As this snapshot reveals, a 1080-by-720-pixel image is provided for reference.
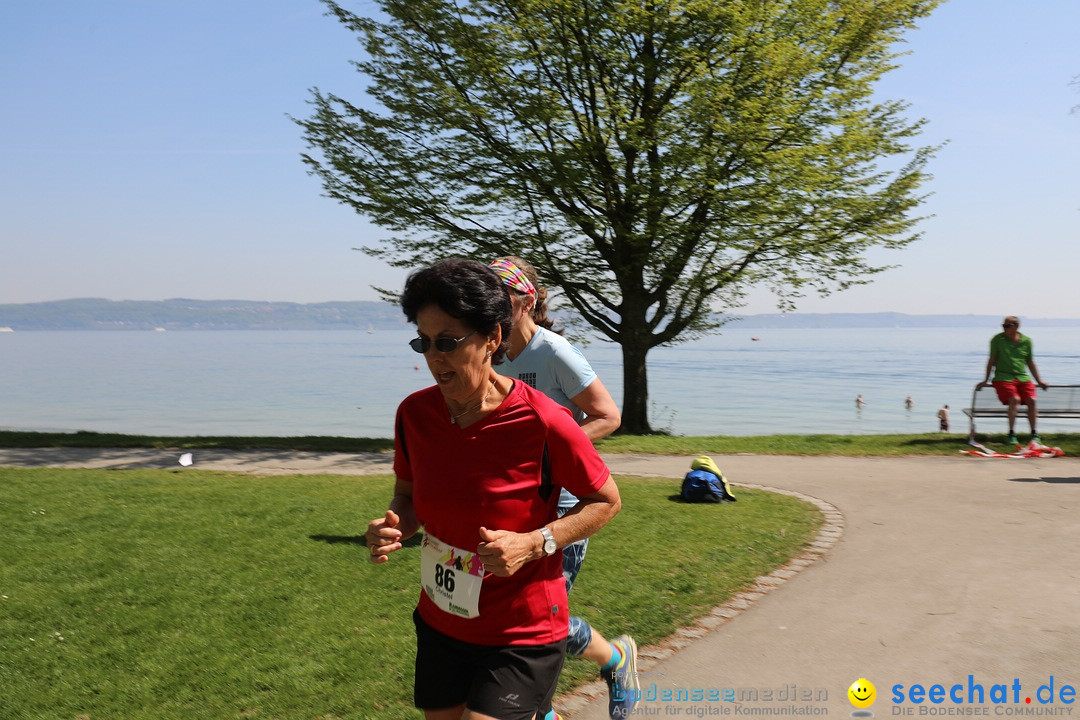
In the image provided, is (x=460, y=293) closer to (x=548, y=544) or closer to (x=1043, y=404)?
(x=548, y=544)

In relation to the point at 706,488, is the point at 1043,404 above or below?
above

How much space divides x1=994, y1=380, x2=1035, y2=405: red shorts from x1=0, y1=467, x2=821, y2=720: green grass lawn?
6.54 meters

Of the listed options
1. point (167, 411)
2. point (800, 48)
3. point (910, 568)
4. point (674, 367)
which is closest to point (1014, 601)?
point (910, 568)

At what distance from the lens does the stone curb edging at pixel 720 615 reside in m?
4.71

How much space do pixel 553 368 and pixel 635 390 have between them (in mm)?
16219

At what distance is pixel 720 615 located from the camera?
6129 millimetres

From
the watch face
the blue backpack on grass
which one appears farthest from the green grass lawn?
the watch face

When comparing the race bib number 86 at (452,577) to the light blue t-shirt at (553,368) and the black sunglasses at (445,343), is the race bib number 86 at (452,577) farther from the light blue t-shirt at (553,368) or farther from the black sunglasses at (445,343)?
the light blue t-shirt at (553,368)

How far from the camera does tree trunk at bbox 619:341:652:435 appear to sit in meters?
20.2

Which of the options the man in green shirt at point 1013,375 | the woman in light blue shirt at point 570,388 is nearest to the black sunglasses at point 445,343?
the woman in light blue shirt at point 570,388

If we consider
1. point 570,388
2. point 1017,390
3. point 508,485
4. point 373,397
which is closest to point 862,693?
point 570,388

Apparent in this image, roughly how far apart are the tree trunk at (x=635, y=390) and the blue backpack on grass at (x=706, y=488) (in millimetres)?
9543

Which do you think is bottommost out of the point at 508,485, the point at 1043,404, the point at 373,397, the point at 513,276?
the point at 373,397

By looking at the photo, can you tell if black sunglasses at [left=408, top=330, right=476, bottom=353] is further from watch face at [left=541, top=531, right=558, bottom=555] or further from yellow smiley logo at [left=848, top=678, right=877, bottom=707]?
yellow smiley logo at [left=848, top=678, right=877, bottom=707]
